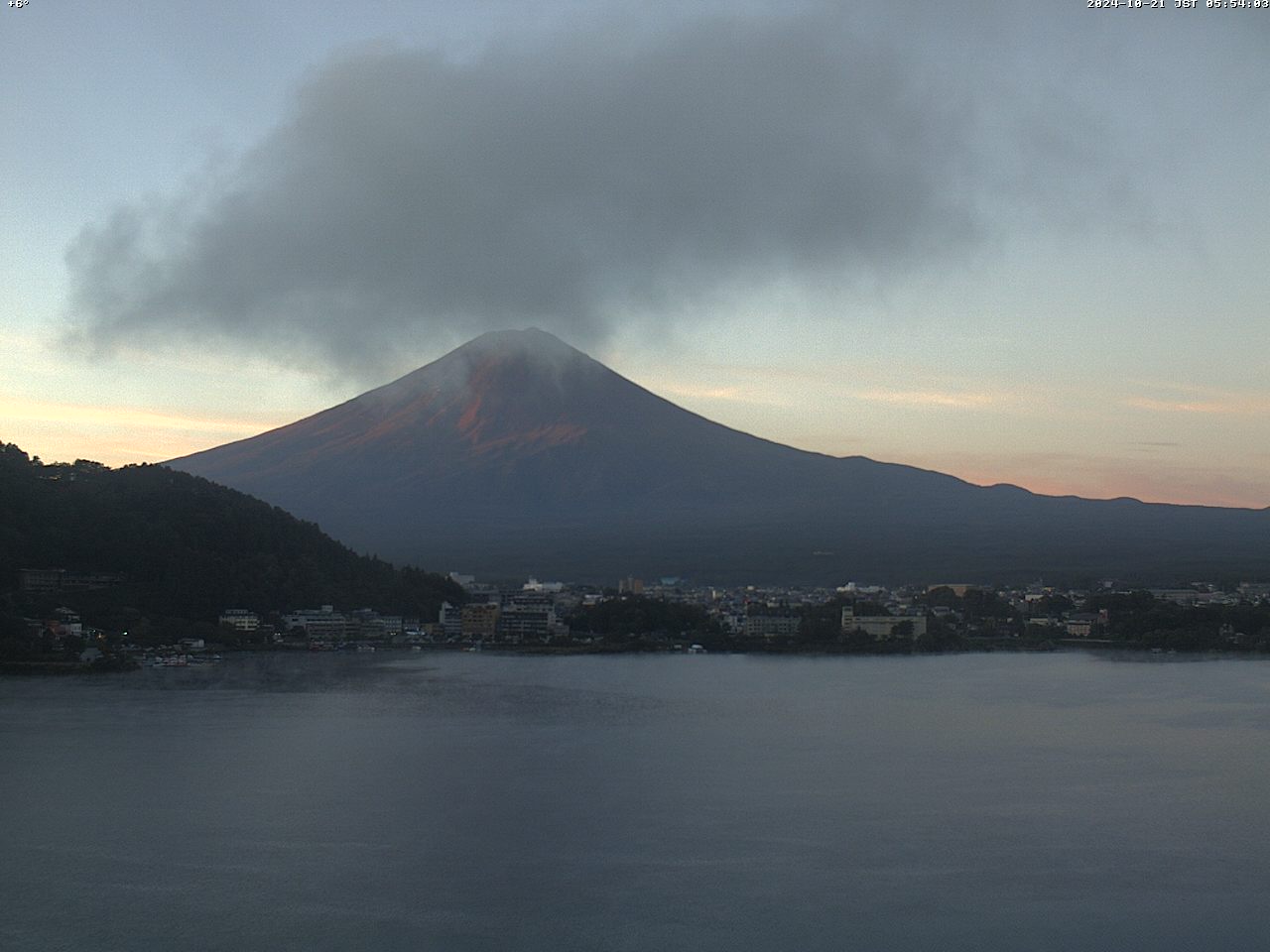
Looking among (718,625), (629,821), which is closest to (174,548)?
(718,625)

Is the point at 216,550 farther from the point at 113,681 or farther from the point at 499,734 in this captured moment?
the point at 499,734

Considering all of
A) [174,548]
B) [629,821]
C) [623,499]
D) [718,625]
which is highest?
[623,499]

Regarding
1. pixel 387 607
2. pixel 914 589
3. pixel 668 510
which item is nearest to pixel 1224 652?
pixel 914 589

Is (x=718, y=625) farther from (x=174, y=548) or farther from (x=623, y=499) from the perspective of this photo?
(x=623, y=499)

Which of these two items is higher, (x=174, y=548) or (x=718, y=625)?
(x=174, y=548)

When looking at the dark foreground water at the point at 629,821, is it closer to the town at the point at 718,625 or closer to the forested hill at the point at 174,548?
the town at the point at 718,625

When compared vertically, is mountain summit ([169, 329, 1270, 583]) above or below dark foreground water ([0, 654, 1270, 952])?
above

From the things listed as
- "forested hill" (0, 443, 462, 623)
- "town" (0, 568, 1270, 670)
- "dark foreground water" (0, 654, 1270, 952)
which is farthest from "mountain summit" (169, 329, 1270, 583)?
"dark foreground water" (0, 654, 1270, 952)

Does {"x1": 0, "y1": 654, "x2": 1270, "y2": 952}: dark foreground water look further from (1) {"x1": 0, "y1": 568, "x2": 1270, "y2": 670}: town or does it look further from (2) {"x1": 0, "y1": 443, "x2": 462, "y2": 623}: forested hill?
(2) {"x1": 0, "y1": 443, "x2": 462, "y2": 623}: forested hill
